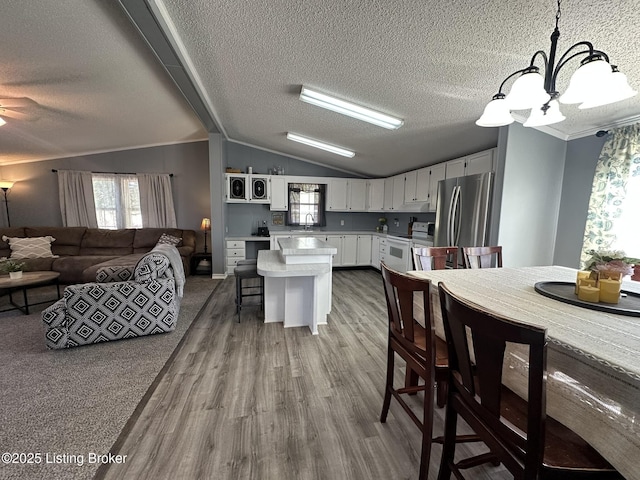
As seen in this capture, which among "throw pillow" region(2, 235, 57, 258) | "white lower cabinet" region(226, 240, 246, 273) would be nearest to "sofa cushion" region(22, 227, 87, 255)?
"throw pillow" region(2, 235, 57, 258)

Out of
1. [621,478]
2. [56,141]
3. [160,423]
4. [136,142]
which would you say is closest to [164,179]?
[136,142]

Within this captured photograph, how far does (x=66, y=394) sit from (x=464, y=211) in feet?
13.1

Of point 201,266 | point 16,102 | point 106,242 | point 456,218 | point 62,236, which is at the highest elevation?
point 16,102

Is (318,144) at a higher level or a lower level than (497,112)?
higher

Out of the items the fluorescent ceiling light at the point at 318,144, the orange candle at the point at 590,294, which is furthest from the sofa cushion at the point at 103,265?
the orange candle at the point at 590,294

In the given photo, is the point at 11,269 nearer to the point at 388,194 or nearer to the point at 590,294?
the point at 590,294

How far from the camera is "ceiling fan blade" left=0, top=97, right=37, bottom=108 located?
9.13ft

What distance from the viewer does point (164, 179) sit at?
5.33m

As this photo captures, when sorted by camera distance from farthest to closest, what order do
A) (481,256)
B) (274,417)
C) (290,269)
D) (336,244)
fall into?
(336,244)
(290,269)
(481,256)
(274,417)

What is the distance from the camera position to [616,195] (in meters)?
2.36

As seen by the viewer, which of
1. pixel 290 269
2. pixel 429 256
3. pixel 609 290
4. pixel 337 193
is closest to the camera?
pixel 609 290


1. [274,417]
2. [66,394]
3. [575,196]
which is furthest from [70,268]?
[575,196]

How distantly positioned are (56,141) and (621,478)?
276 inches

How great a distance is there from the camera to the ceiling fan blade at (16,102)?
2.78 meters
